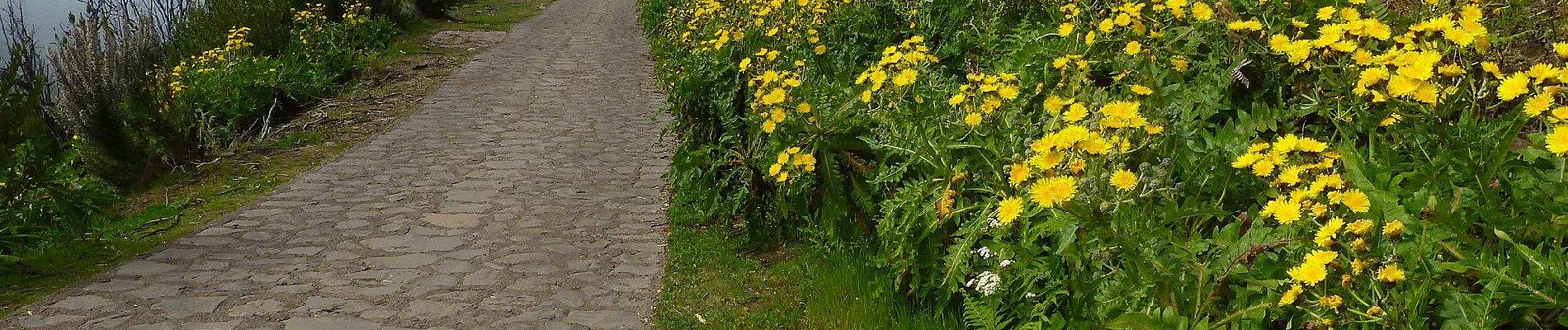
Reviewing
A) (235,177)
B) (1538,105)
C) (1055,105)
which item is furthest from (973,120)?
(235,177)

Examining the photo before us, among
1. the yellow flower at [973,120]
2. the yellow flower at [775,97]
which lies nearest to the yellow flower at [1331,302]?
the yellow flower at [973,120]

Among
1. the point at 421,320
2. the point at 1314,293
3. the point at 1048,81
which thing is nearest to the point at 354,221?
the point at 421,320

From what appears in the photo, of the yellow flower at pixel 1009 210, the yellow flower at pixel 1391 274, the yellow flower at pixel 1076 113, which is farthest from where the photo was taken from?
the yellow flower at pixel 1076 113

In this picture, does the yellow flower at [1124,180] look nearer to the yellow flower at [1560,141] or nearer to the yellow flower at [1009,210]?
the yellow flower at [1009,210]

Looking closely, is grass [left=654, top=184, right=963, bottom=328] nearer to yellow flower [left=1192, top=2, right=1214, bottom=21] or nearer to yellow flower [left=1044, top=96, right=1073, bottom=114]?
yellow flower [left=1044, top=96, right=1073, bottom=114]

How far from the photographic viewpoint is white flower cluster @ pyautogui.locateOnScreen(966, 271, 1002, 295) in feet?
8.52

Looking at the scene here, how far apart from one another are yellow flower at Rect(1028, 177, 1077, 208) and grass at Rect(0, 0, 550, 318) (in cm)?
379

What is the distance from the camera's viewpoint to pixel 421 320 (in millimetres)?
3957

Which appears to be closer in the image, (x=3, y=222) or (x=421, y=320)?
(x=421, y=320)

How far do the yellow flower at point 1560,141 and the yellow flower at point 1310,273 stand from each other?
361 millimetres

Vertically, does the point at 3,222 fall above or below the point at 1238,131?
below

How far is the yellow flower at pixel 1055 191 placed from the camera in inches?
81.1

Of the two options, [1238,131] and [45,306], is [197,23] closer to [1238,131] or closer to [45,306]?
[45,306]

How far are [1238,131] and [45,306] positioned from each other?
399 cm
